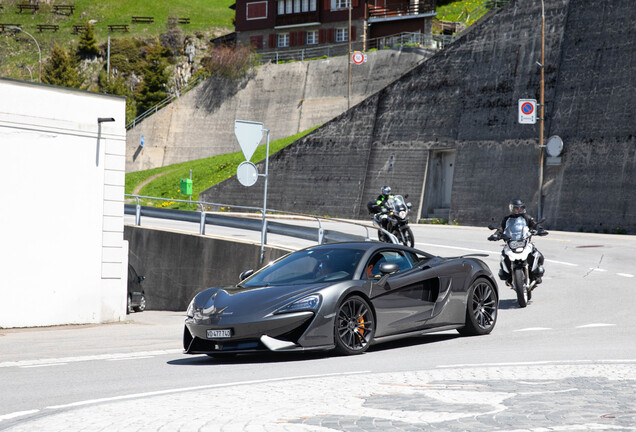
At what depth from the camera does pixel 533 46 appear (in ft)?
141

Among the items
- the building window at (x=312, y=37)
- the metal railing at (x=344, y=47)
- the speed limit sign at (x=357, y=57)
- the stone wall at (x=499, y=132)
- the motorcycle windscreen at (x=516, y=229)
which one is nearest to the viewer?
the motorcycle windscreen at (x=516, y=229)

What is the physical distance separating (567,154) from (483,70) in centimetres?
770

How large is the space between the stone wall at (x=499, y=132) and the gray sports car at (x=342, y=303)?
2677 cm

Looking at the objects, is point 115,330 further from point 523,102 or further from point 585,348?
point 523,102

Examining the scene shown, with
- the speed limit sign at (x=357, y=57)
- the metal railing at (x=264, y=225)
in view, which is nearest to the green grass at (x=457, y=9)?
the speed limit sign at (x=357, y=57)

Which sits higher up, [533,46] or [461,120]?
[533,46]

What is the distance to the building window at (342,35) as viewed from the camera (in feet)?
261

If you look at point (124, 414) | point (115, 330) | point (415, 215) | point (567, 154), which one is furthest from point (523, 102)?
point (124, 414)

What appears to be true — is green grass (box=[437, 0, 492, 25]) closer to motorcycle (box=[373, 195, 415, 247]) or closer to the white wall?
motorcycle (box=[373, 195, 415, 247])

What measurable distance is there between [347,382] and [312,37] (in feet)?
251

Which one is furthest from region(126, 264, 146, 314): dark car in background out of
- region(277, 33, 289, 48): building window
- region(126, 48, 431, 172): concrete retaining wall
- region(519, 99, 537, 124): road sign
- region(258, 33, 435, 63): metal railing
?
region(277, 33, 289, 48): building window

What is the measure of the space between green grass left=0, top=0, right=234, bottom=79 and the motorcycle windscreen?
10239 cm

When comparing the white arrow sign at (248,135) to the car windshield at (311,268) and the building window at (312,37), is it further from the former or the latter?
the building window at (312,37)

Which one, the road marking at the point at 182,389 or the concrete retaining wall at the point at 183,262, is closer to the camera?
the road marking at the point at 182,389
